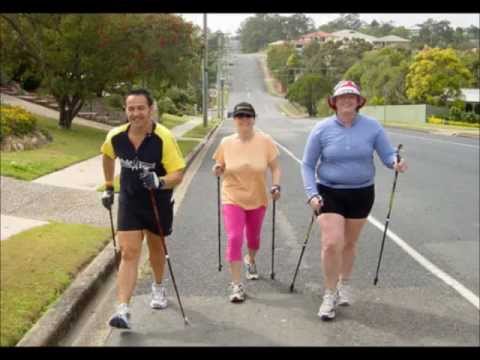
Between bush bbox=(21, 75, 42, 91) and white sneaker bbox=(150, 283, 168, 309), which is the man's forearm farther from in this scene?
bush bbox=(21, 75, 42, 91)

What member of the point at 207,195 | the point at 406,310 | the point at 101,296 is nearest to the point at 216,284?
the point at 101,296

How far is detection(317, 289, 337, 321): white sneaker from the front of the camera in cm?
615

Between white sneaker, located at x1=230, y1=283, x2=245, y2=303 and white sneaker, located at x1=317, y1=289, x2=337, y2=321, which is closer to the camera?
white sneaker, located at x1=317, y1=289, x2=337, y2=321

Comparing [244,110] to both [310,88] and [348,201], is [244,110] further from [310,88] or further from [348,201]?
[348,201]

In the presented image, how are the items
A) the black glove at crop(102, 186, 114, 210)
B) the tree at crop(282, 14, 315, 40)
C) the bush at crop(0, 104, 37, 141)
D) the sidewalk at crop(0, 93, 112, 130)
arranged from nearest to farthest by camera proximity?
1. the tree at crop(282, 14, 315, 40)
2. the black glove at crop(102, 186, 114, 210)
3. the bush at crop(0, 104, 37, 141)
4. the sidewalk at crop(0, 93, 112, 130)

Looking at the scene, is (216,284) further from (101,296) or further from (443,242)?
(443,242)

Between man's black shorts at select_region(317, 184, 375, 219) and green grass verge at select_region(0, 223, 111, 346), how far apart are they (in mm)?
3107

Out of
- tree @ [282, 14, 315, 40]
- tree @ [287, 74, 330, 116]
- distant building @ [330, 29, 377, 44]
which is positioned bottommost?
tree @ [287, 74, 330, 116]

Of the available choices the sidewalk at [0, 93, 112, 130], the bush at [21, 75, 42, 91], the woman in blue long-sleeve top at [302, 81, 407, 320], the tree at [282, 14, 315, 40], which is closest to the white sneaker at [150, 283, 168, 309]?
the woman in blue long-sleeve top at [302, 81, 407, 320]

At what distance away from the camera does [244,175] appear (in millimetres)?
4980

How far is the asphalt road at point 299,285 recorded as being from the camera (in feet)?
20.9

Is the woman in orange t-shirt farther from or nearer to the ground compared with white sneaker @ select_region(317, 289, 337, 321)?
farther from the ground

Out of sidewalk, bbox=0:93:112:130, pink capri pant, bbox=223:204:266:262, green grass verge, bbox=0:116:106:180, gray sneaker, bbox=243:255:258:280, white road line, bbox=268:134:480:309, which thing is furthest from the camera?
sidewalk, bbox=0:93:112:130

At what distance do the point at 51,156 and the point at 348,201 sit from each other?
16664 millimetres
